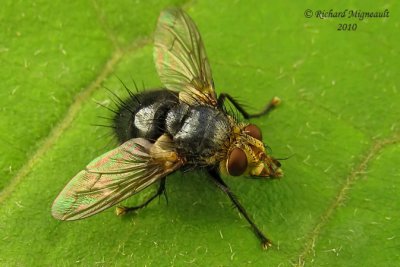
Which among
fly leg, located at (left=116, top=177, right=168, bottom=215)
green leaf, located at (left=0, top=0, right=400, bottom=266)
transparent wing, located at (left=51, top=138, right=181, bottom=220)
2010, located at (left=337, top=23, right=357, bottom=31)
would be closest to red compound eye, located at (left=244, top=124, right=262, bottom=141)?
green leaf, located at (left=0, top=0, right=400, bottom=266)

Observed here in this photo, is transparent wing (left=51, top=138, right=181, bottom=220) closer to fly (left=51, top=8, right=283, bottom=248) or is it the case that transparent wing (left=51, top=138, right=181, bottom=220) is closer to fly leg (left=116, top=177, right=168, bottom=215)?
fly (left=51, top=8, right=283, bottom=248)

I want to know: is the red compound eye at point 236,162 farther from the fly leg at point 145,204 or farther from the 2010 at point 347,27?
the 2010 at point 347,27

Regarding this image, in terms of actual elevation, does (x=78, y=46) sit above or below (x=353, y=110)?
above

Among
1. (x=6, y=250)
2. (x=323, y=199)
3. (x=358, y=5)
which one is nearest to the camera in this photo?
(x=6, y=250)

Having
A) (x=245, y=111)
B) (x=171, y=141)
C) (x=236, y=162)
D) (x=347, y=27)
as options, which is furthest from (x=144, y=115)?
(x=347, y=27)

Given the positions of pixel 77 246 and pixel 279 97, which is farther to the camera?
pixel 279 97

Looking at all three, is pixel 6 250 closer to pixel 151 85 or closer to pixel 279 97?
pixel 151 85

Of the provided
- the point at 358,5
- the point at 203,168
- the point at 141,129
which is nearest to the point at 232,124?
the point at 203,168
